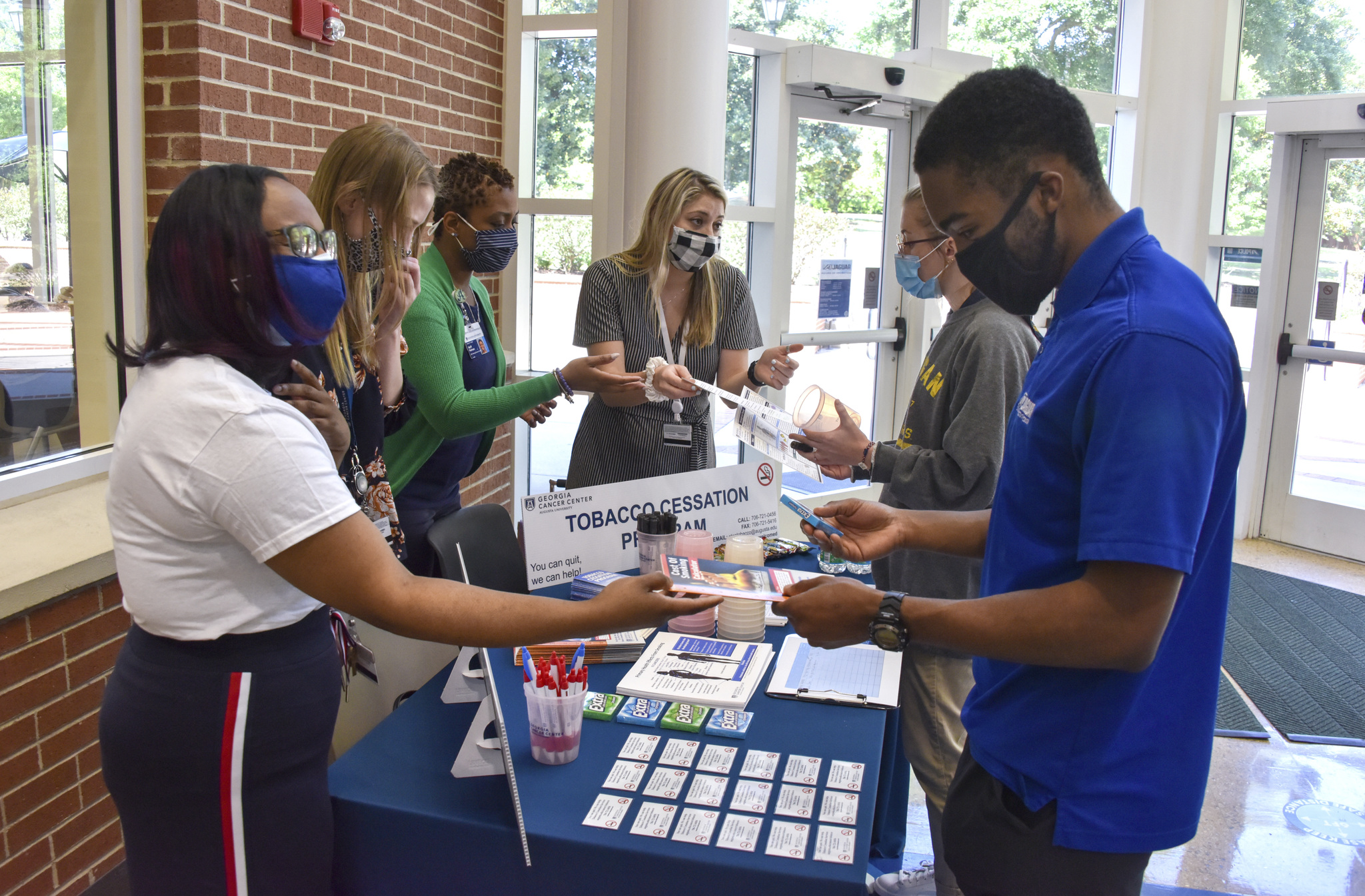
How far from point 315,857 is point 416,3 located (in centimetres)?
357

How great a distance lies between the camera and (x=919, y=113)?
18.0 feet

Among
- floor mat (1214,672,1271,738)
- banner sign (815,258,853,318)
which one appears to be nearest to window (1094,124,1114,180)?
banner sign (815,258,853,318)

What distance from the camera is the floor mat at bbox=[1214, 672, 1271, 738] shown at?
3607 mm

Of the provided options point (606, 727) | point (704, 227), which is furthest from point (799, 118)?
point (606, 727)

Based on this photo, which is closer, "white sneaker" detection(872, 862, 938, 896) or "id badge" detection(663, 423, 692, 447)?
"white sneaker" detection(872, 862, 938, 896)

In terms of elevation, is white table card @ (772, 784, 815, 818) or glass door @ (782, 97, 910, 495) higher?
glass door @ (782, 97, 910, 495)

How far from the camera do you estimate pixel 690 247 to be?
3.02 metres

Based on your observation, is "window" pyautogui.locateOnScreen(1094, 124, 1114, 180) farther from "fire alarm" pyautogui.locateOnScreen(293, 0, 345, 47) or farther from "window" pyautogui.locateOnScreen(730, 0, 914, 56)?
"fire alarm" pyautogui.locateOnScreen(293, 0, 345, 47)

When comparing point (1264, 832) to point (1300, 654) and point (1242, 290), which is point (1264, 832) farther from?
point (1242, 290)

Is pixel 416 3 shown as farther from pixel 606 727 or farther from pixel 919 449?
pixel 606 727

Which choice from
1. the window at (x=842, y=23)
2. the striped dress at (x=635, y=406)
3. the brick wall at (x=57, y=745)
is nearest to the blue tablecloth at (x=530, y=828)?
the brick wall at (x=57, y=745)

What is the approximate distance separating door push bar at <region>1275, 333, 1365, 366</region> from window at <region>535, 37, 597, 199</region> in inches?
169

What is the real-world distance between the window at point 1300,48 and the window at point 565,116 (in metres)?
4.11

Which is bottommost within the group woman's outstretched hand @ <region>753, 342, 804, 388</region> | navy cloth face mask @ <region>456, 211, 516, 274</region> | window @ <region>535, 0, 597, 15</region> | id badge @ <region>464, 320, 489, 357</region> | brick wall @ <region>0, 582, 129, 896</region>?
brick wall @ <region>0, 582, 129, 896</region>
